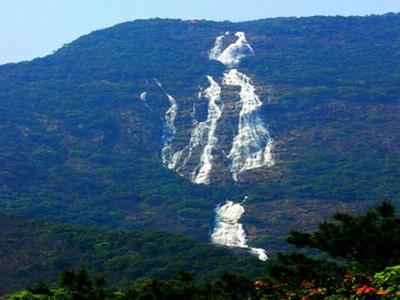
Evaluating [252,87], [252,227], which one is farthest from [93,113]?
[252,227]

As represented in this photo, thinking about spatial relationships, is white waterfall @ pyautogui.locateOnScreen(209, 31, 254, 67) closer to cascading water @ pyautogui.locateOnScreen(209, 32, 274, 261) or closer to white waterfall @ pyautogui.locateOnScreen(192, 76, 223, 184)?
cascading water @ pyautogui.locateOnScreen(209, 32, 274, 261)

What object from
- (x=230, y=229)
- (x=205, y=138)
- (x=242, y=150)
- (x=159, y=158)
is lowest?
(x=230, y=229)

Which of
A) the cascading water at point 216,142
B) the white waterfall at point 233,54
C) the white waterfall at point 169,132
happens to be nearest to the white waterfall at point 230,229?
the cascading water at point 216,142

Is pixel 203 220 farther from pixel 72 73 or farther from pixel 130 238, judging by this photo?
pixel 72 73

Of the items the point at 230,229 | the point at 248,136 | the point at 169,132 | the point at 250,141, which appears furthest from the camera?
the point at 169,132

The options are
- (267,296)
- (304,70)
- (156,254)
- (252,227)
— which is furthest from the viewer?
(304,70)

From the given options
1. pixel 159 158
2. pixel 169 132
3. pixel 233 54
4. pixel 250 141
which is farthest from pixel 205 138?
pixel 233 54

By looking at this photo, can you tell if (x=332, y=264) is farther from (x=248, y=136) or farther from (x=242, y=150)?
(x=248, y=136)
